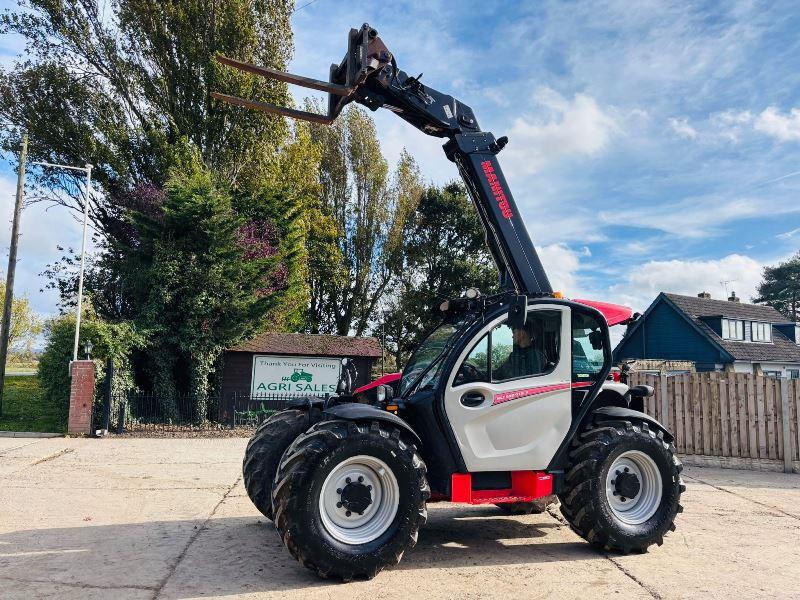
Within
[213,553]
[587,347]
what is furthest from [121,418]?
[587,347]

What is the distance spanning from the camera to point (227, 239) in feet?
55.3

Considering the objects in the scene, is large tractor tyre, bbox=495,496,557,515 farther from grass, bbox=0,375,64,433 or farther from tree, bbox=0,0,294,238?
tree, bbox=0,0,294,238

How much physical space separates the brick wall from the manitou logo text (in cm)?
1168

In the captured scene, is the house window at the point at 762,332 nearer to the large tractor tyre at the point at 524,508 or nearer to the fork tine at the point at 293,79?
the large tractor tyre at the point at 524,508

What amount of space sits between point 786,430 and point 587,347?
274 inches

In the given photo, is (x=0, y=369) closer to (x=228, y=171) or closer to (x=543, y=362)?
(x=228, y=171)

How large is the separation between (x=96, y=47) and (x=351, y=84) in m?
18.8

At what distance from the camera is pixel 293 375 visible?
1819cm

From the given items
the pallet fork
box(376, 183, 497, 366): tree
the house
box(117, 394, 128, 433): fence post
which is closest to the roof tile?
the house

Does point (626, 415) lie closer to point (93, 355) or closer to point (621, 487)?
point (621, 487)

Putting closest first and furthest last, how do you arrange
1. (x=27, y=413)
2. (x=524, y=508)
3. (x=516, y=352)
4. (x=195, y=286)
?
(x=516, y=352)
(x=524, y=508)
(x=195, y=286)
(x=27, y=413)

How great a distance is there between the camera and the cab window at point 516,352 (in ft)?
17.2

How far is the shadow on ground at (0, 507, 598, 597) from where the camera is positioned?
4.48 metres

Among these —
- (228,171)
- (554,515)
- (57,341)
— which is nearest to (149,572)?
(554,515)
